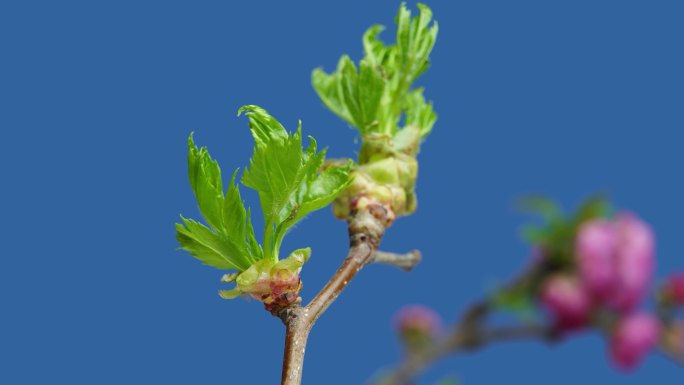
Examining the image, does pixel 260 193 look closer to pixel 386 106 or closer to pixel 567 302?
pixel 386 106

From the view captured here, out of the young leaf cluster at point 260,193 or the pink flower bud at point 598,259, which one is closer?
the pink flower bud at point 598,259

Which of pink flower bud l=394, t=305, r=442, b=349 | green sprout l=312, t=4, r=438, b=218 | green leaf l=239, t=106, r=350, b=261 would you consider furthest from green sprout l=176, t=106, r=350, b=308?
pink flower bud l=394, t=305, r=442, b=349

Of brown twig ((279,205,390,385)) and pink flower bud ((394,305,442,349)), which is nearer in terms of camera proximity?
pink flower bud ((394,305,442,349))

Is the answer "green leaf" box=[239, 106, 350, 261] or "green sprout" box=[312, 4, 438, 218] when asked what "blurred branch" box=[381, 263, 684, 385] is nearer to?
"green leaf" box=[239, 106, 350, 261]

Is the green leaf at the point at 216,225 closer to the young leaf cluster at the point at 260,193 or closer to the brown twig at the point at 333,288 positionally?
the young leaf cluster at the point at 260,193

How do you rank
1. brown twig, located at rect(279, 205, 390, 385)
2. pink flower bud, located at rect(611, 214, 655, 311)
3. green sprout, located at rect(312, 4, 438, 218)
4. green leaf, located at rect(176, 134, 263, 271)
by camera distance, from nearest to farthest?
pink flower bud, located at rect(611, 214, 655, 311)
brown twig, located at rect(279, 205, 390, 385)
green leaf, located at rect(176, 134, 263, 271)
green sprout, located at rect(312, 4, 438, 218)

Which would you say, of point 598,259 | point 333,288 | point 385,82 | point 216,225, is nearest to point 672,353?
point 598,259

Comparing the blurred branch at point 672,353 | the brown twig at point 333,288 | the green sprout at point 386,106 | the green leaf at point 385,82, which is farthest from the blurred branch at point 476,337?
the green leaf at point 385,82
